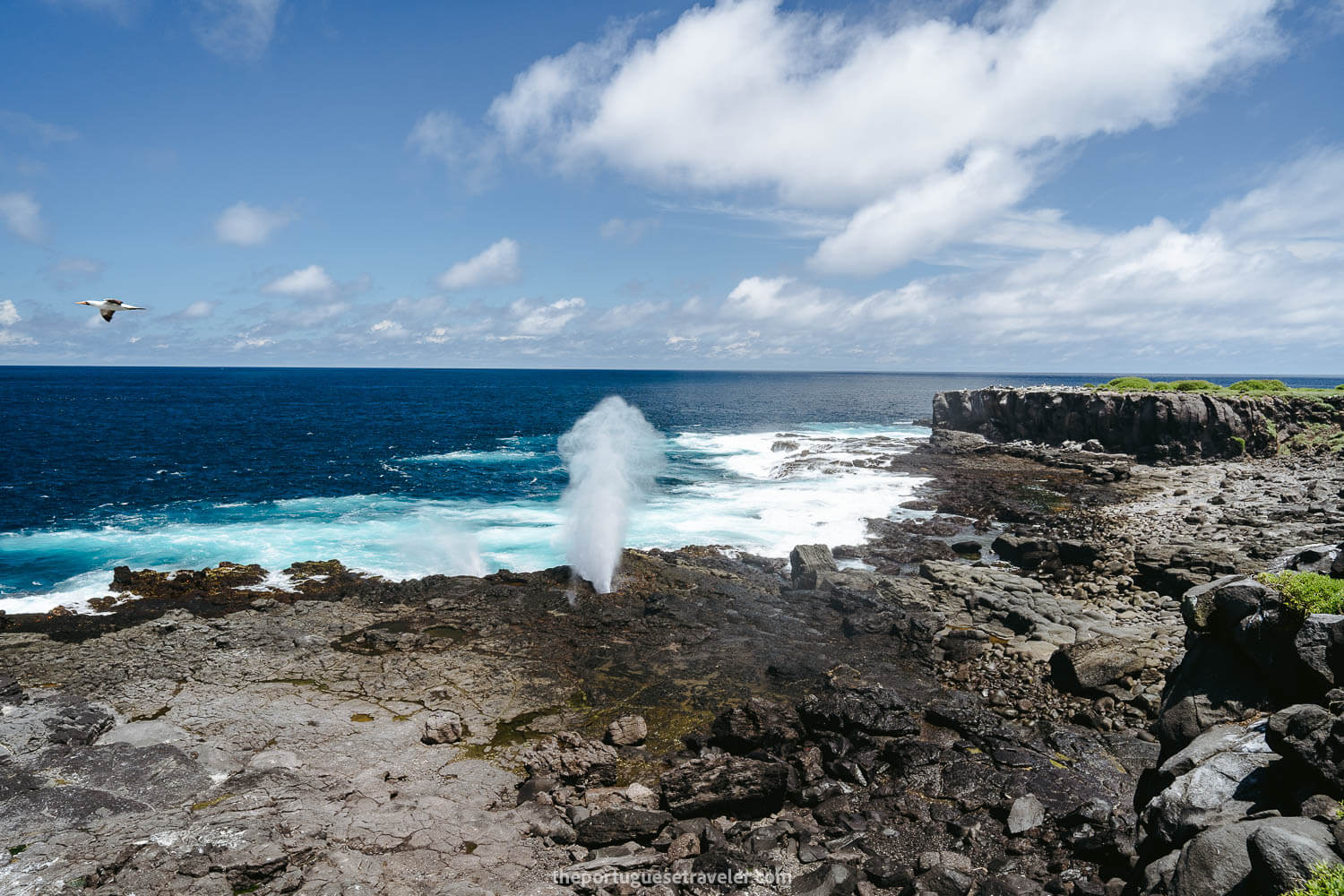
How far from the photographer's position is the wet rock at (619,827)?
11.2m

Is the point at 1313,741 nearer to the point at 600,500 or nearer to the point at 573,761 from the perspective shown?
the point at 573,761

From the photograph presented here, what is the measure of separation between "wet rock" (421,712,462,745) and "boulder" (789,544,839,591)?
1425 cm

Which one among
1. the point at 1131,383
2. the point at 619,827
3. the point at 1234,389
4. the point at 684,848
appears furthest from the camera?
the point at 1131,383

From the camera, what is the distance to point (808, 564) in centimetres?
2666

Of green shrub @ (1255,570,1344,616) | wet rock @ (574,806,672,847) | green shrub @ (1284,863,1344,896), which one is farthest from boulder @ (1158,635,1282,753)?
wet rock @ (574,806,672,847)

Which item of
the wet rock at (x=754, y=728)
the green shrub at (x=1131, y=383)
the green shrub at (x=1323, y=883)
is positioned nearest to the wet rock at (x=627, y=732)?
the wet rock at (x=754, y=728)

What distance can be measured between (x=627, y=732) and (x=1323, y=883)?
Result: 11388 millimetres

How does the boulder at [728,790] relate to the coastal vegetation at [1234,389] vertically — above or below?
below

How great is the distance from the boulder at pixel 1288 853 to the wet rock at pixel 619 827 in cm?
825

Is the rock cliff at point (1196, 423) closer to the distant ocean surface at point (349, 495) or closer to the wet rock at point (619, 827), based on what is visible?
the distant ocean surface at point (349, 495)

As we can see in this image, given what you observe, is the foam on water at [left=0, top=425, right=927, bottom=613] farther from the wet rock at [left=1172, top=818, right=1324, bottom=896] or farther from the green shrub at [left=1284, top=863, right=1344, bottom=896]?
the green shrub at [left=1284, top=863, right=1344, bottom=896]

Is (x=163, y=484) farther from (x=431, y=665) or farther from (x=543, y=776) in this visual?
(x=543, y=776)

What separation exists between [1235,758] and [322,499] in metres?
45.7

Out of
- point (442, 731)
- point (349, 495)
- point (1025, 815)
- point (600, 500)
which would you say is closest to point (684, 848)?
point (1025, 815)
